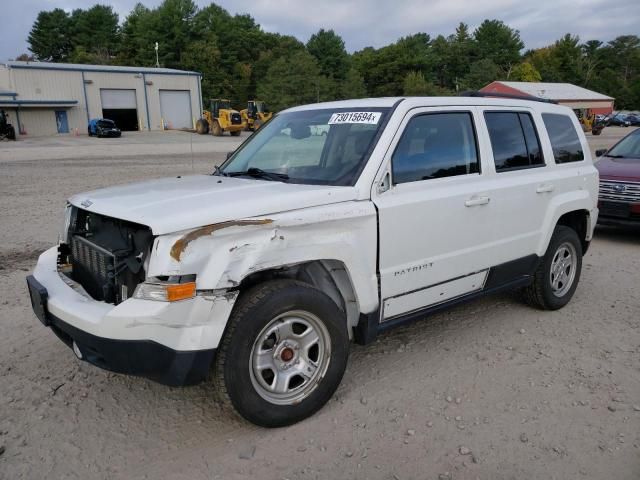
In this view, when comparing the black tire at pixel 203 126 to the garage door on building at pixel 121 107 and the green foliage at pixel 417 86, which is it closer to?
the garage door on building at pixel 121 107

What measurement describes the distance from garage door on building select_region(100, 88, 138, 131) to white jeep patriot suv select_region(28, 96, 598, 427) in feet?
159

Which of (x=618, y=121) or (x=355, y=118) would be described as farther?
(x=618, y=121)

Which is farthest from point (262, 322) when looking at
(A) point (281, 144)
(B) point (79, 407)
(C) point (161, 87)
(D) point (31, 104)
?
(C) point (161, 87)

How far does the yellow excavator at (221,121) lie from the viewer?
39000mm

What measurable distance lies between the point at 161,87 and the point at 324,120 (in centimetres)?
5080

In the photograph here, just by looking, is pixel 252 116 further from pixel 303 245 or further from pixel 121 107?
pixel 303 245

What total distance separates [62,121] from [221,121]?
613 inches

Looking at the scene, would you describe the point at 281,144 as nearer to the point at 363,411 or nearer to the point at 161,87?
the point at 363,411

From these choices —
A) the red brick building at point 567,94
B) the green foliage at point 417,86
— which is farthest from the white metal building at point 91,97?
the red brick building at point 567,94

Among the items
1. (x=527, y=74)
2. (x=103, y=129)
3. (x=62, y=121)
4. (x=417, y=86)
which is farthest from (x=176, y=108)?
(x=527, y=74)

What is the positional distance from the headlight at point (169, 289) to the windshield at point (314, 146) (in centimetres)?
120

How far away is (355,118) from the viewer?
391 cm

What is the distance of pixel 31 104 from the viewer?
42.8 m

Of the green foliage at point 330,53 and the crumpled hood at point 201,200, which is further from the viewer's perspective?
the green foliage at point 330,53
